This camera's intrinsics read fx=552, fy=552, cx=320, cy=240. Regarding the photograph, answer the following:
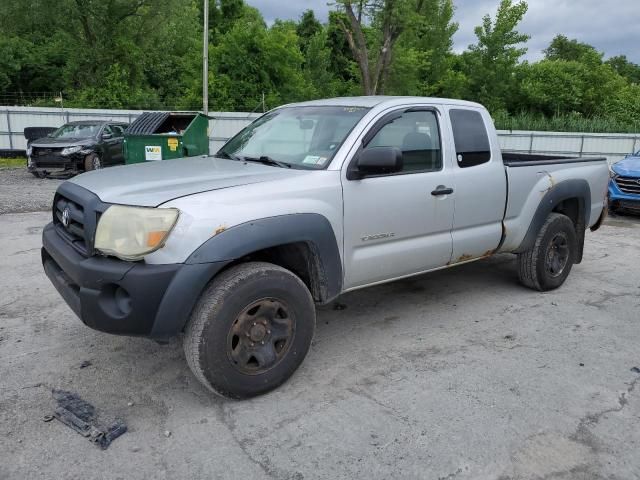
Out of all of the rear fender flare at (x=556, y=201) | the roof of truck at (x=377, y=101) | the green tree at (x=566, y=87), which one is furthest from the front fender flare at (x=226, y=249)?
the green tree at (x=566, y=87)

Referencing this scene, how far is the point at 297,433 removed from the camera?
301 cm

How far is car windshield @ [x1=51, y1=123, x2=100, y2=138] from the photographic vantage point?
1480 centimetres

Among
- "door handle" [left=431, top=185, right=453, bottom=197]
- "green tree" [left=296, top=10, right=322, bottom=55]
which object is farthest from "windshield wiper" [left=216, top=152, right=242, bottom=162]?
"green tree" [left=296, top=10, right=322, bottom=55]

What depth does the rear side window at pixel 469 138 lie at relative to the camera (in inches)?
175

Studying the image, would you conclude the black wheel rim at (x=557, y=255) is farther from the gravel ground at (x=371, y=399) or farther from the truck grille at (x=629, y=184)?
the truck grille at (x=629, y=184)

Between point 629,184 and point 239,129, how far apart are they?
514 inches

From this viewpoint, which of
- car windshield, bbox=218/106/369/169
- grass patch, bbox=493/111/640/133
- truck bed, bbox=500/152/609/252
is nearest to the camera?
car windshield, bbox=218/106/369/169

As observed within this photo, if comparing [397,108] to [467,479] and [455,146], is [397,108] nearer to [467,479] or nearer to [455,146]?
[455,146]

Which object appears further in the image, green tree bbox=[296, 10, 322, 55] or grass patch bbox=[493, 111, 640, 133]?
green tree bbox=[296, 10, 322, 55]

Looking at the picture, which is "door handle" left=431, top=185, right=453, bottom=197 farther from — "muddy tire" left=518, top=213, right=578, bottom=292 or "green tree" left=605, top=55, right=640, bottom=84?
"green tree" left=605, top=55, right=640, bottom=84

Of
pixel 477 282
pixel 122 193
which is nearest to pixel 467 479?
pixel 122 193

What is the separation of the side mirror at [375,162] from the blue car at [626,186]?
8443 mm

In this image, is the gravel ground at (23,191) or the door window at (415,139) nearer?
the door window at (415,139)

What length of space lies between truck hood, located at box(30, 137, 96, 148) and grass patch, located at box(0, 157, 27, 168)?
4015 millimetres
